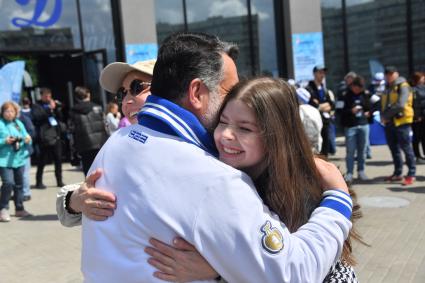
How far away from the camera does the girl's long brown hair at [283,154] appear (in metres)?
1.48

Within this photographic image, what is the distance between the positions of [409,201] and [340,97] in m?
2.45

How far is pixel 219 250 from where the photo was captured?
126 cm

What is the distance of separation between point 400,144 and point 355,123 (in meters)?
0.81

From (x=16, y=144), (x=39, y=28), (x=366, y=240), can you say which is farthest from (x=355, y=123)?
(x=39, y=28)

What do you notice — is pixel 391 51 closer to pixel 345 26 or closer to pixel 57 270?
pixel 345 26

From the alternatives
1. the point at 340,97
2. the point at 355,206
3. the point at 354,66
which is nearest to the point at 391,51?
the point at 354,66

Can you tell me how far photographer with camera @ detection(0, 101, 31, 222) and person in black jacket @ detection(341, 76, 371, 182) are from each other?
523 cm

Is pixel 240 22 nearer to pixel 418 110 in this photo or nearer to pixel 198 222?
pixel 418 110

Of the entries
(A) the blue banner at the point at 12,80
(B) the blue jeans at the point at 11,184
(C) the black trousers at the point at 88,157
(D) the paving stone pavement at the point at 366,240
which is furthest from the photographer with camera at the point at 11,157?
(A) the blue banner at the point at 12,80

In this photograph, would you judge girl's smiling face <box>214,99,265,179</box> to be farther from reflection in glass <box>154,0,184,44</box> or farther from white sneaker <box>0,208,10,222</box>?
reflection in glass <box>154,0,184,44</box>

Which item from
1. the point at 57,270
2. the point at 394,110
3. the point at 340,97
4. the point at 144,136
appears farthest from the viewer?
the point at 340,97

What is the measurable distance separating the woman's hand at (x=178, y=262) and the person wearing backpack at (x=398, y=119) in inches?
293

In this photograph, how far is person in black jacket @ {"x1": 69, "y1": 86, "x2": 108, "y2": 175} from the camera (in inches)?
291

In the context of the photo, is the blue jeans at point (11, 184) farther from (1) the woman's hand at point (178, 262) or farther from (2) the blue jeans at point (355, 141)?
(1) the woman's hand at point (178, 262)
